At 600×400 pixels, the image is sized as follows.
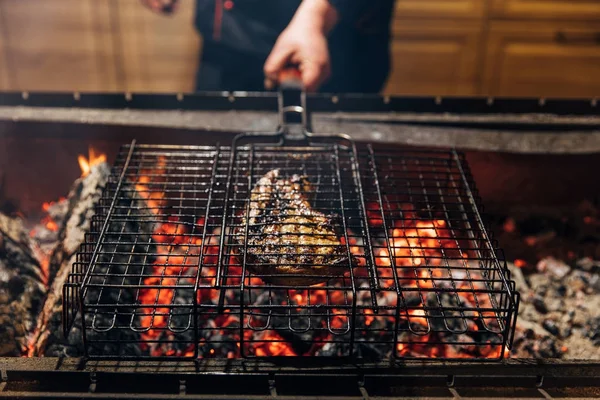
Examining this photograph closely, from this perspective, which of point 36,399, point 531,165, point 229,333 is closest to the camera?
point 36,399

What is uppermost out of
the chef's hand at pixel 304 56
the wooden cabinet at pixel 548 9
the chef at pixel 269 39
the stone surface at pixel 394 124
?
the wooden cabinet at pixel 548 9

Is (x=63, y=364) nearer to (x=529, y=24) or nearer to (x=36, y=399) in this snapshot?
(x=36, y=399)

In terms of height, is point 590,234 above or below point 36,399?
above

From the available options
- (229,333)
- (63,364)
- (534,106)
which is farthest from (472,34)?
(63,364)

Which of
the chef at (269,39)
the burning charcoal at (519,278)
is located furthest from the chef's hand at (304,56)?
the burning charcoal at (519,278)

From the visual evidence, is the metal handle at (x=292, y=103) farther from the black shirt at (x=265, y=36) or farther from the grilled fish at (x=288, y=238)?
the black shirt at (x=265, y=36)

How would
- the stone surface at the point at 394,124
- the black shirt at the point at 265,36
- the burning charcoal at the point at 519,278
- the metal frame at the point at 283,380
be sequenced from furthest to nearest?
1. the black shirt at the point at 265,36
2. the stone surface at the point at 394,124
3. the burning charcoal at the point at 519,278
4. the metal frame at the point at 283,380

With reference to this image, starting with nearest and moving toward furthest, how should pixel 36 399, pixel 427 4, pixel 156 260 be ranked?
pixel 36 399, pixel 156 260, pixel 427 4

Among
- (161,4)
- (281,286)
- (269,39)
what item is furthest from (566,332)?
(161,4)
